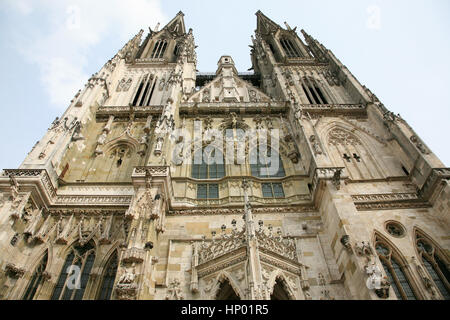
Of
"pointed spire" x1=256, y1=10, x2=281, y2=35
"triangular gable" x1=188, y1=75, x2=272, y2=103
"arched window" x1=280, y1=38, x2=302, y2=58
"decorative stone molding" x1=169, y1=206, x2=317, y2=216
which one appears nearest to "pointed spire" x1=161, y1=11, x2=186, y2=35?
"pointed spire" x1=256, y1=10, x2=281, y2=35

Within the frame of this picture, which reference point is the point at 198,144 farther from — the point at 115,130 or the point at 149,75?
the point at 149,75

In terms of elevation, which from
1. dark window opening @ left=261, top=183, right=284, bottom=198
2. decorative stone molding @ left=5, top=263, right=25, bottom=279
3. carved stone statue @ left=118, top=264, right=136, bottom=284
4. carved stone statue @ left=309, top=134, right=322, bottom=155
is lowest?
carved stone statue @ left=118, top=264, right=136, bottom=284

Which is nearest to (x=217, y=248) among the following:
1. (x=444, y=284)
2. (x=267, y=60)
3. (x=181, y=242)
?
(x=181, y=242)

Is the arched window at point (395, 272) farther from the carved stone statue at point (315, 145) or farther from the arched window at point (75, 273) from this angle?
the arched window at point (75, 273)

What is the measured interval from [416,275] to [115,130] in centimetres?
1573

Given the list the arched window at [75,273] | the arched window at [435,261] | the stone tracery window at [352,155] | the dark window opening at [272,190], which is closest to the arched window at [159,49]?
the stone tracery window at [352,155]

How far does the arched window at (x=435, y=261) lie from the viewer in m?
10.3

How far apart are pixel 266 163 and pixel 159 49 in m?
20.4

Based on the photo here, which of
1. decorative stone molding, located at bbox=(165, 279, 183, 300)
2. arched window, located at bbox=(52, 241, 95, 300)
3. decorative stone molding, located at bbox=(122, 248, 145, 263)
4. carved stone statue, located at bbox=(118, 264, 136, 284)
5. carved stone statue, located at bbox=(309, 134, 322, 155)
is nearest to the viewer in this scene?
carved stone statue, located at bbox=(118, 264, 136, 284)

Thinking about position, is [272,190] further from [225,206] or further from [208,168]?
[208,168]

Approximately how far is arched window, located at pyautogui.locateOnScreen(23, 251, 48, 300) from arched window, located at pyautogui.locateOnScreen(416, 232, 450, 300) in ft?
43.5

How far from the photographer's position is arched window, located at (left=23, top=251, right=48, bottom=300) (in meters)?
10.0

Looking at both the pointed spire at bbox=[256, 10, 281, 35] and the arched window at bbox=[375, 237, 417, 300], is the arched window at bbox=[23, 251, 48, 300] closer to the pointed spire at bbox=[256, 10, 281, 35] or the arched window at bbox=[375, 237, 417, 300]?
the arched window at bbox=[375, 237, 417, 300]

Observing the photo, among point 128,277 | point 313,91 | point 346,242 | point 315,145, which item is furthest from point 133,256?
point 313,91
